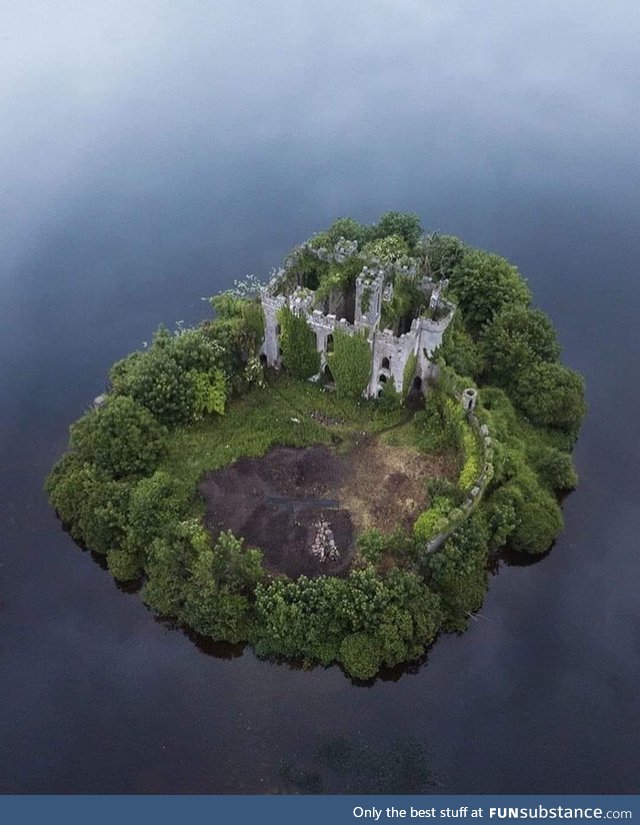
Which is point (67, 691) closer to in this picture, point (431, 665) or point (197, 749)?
point (197, 749)

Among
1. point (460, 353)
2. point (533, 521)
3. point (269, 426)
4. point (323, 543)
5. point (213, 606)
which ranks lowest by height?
point (213, 606)

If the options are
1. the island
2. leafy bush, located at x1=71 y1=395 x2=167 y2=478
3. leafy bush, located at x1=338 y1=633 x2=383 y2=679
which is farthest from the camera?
leafy bush, located at x1=71 y1=395 x2=167 y2=478

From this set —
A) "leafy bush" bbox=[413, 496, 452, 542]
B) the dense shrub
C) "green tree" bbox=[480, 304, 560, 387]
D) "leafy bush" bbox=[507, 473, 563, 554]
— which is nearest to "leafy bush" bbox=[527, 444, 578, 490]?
"leafy bush" bbox=[507, 473, 563, 554]

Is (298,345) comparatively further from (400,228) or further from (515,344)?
(400,228)

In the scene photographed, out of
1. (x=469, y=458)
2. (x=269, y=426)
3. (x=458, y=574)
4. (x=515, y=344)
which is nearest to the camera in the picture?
(x=458, y=574)

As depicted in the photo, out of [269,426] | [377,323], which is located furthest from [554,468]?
[269,426]

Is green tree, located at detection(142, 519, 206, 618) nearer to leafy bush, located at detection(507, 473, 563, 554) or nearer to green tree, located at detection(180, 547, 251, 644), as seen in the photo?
green tree, located at detection(180, 547, 251, 644)
